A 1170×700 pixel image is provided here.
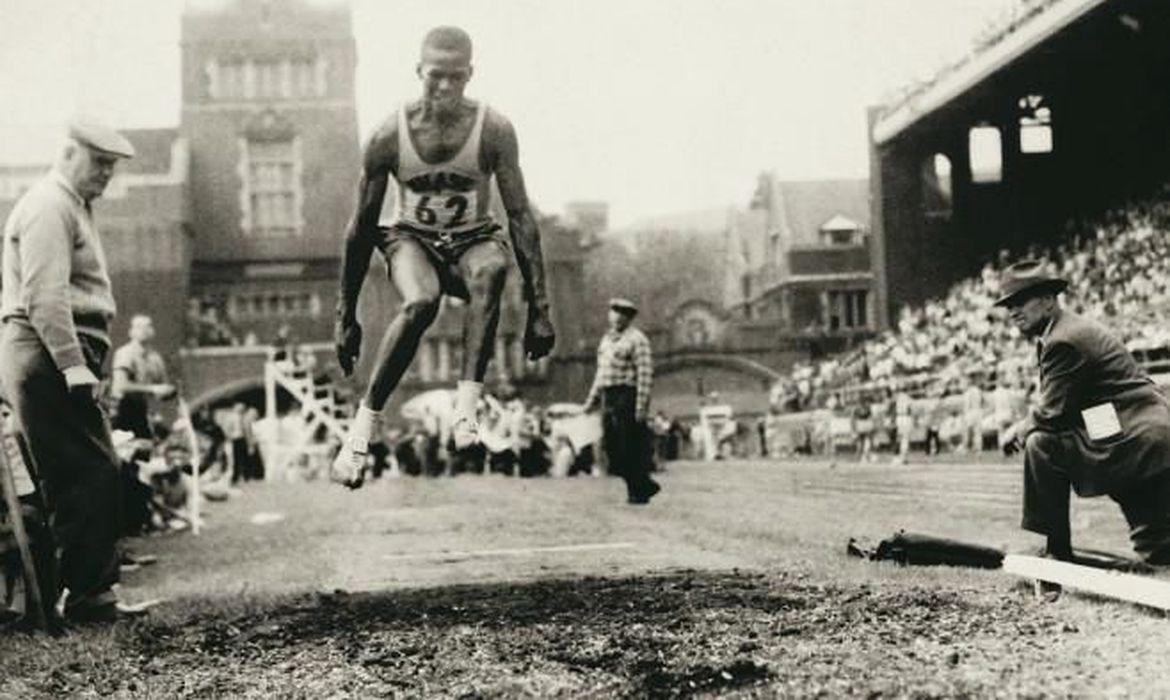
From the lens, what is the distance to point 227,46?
1021cm

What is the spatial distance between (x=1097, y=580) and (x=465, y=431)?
2650 mm

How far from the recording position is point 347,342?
6258 mm

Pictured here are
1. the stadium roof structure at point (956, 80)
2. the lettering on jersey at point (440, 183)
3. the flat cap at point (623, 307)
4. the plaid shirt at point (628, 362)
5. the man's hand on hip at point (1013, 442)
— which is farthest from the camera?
the plaid shirt at point (628, 362)

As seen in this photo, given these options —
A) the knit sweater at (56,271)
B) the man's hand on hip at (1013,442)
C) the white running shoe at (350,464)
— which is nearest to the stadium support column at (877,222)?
the man's hand on hip at (1013,442)

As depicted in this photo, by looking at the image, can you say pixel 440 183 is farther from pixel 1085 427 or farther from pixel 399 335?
pixel 1085 427

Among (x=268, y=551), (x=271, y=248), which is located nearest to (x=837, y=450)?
(x=271, y=248)

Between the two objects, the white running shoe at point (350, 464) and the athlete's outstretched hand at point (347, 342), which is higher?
the athlete's outstretched hand at point (347, 342)

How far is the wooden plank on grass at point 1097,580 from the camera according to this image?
493cm

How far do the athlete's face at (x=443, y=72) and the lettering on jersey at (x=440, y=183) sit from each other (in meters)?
0.36

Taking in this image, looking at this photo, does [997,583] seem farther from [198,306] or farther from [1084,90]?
[198,306]

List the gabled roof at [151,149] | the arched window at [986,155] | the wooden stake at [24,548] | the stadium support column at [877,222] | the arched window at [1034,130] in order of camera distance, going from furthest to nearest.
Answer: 1. the gabled roof at [151,149]
2. the arched window at [1034,130]
3. the stadium support column at [877,222]
4. the arched window at [986,155]
5. the wooden stake at [24,548]

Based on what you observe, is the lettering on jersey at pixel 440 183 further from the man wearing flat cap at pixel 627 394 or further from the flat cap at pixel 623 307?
the man wearing flat cap at pixel 627 394

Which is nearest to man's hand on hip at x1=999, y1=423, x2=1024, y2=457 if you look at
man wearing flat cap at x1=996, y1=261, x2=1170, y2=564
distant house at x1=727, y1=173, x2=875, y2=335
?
man wearing flat cap at x1=996, y1=261, x2=1170, y2=564

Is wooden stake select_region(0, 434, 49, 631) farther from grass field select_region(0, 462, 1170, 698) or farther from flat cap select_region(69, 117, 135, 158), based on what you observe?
flat cap select_region(69, 117, 135, 158)
